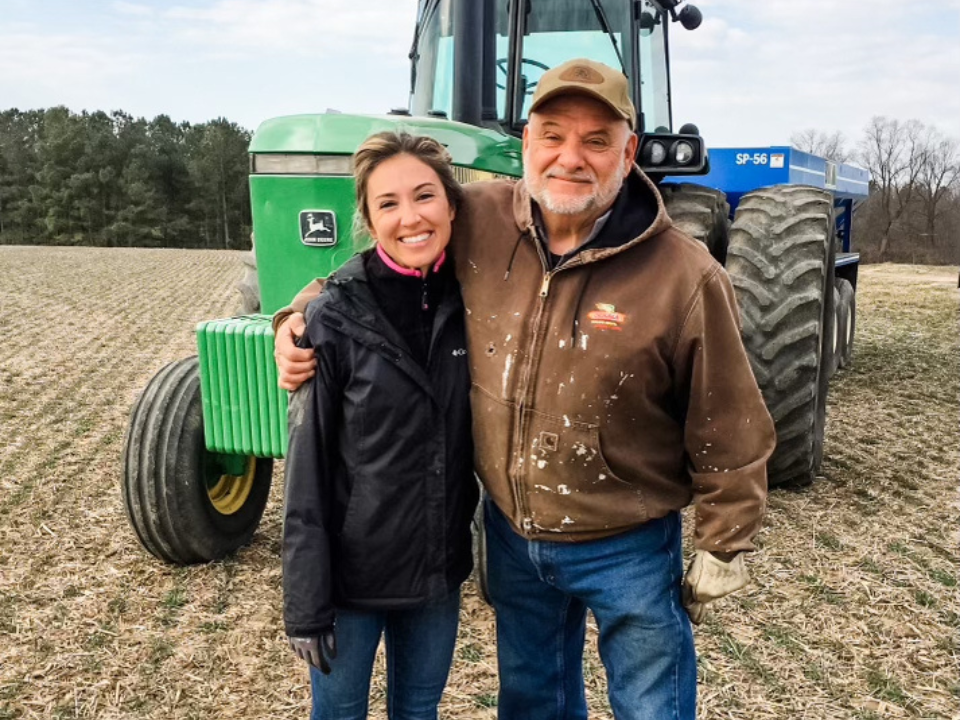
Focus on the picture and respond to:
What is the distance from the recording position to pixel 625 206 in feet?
6.10

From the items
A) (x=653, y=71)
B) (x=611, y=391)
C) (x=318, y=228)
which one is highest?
(x=653, y=71)

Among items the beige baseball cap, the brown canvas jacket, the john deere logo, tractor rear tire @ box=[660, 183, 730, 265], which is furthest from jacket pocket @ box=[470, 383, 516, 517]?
tractor rear tire @ box=[660, 183, 730, 265]

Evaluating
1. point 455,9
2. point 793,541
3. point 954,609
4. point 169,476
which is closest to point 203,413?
point 169,476

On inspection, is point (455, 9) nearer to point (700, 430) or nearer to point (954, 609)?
point (700, 430)

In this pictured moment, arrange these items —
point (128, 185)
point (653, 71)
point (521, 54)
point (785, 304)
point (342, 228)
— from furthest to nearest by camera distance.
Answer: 1. point (128, 185)
2. point (653, 71)
3. point (785, 304)
4. point (521, 54)
5. point (342, 228)

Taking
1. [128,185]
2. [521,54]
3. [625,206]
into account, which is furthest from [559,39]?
[128,185]

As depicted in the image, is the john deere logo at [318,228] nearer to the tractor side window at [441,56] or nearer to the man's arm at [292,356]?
the tractor side window at [441,56]

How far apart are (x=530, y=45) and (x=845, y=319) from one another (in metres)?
5.18

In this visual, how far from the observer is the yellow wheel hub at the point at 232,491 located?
375 centimetres

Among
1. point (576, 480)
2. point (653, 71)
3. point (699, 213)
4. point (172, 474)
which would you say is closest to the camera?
point (576, 480)

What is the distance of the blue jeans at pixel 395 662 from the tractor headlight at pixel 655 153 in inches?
111

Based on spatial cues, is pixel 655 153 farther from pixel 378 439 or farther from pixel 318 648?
pixel 318 648

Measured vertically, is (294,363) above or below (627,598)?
above

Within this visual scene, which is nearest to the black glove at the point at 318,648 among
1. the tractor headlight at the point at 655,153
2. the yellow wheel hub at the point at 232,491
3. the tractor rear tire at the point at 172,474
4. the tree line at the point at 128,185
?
the tractor rear tire at the point at 172,474
